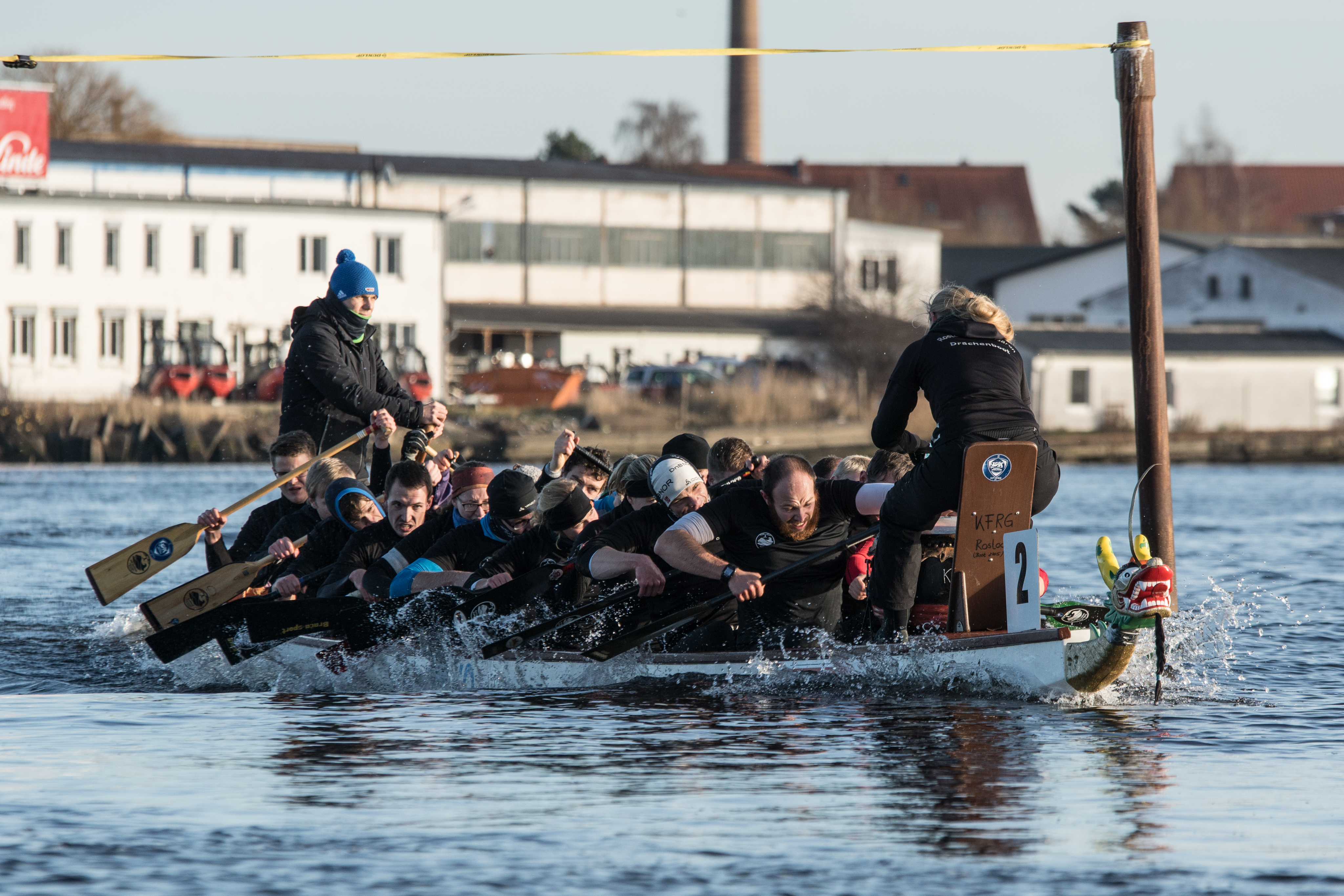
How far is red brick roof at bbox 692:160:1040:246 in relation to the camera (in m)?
96.5

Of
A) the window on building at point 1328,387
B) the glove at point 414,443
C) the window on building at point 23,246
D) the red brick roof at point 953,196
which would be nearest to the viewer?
the glove at point 414,443

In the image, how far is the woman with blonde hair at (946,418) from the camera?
824cm

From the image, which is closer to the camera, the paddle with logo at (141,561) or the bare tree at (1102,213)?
the paddle with logo at (141,561)

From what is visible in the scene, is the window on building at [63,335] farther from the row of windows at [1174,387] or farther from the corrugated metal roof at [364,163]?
the row of windows at [1174,387]

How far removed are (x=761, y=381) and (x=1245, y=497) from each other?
1304 cm

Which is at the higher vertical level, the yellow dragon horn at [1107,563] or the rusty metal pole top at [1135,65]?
the rusty metal pole top at [1135,65]

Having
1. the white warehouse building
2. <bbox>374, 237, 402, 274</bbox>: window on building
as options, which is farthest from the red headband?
<bbox>374, 237, 402, 274</bbox>: window on building

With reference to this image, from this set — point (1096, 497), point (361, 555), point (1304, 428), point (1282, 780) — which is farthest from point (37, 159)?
point (1282, 780)

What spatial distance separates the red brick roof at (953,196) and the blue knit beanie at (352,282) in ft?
279

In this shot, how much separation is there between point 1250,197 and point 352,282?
9414 cm

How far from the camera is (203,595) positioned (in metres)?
11.1

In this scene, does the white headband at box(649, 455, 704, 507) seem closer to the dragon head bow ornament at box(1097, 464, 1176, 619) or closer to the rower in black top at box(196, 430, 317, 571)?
the dragon head bow ornament at box(1097, 464, 1176, 619)

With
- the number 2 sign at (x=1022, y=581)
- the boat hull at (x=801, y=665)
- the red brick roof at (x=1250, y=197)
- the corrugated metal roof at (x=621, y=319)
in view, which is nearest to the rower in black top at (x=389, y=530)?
the boat hull at (x=801, y=665)

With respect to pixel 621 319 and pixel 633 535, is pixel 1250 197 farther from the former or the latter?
pixel 633 535
